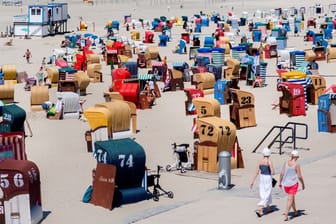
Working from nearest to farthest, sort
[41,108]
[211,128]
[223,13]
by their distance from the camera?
1. [211,128]
2. [41,108]
3. [223,13]

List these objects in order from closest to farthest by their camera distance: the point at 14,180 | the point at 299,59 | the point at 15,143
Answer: the point at 14,180 < the point at 15,143 < the point at 299,59

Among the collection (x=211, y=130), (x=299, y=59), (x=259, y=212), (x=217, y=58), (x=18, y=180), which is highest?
(x=299, y=59)

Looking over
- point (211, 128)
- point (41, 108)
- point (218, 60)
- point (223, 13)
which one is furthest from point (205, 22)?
point (211, 128)

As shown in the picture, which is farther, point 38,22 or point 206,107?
point 38,22

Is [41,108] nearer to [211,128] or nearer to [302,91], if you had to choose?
[302,91]

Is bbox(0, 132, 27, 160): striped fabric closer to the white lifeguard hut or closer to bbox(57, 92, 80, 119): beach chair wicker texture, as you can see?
bbox(57, 92, 80, 119): beach chair wicker texture

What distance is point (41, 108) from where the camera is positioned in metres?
27.2

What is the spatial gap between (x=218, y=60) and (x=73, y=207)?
86.9 feet

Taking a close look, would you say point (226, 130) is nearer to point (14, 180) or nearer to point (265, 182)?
point (265, 182)

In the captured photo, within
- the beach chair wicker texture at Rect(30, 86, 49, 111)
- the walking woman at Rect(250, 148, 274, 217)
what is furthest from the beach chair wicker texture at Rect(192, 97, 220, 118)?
the walking woman at Rect(250, 148, 274, 217)

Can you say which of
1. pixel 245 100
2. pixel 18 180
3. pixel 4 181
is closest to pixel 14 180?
pixel 18 180

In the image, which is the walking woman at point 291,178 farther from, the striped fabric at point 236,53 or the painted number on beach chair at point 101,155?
the striped fabric at point 236,53

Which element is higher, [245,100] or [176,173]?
[245,100]

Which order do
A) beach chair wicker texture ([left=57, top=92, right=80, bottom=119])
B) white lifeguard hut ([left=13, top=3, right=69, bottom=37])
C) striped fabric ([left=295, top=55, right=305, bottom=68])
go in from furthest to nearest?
1. white lifeguard hut ([left=13, top=3, right=69, bottom=37])
2. striped fabric ([left=295, top=55, right=305, bottom=68])
3. beach chair wicker texture ([left=57, top=92, right=80, bottom=119])
